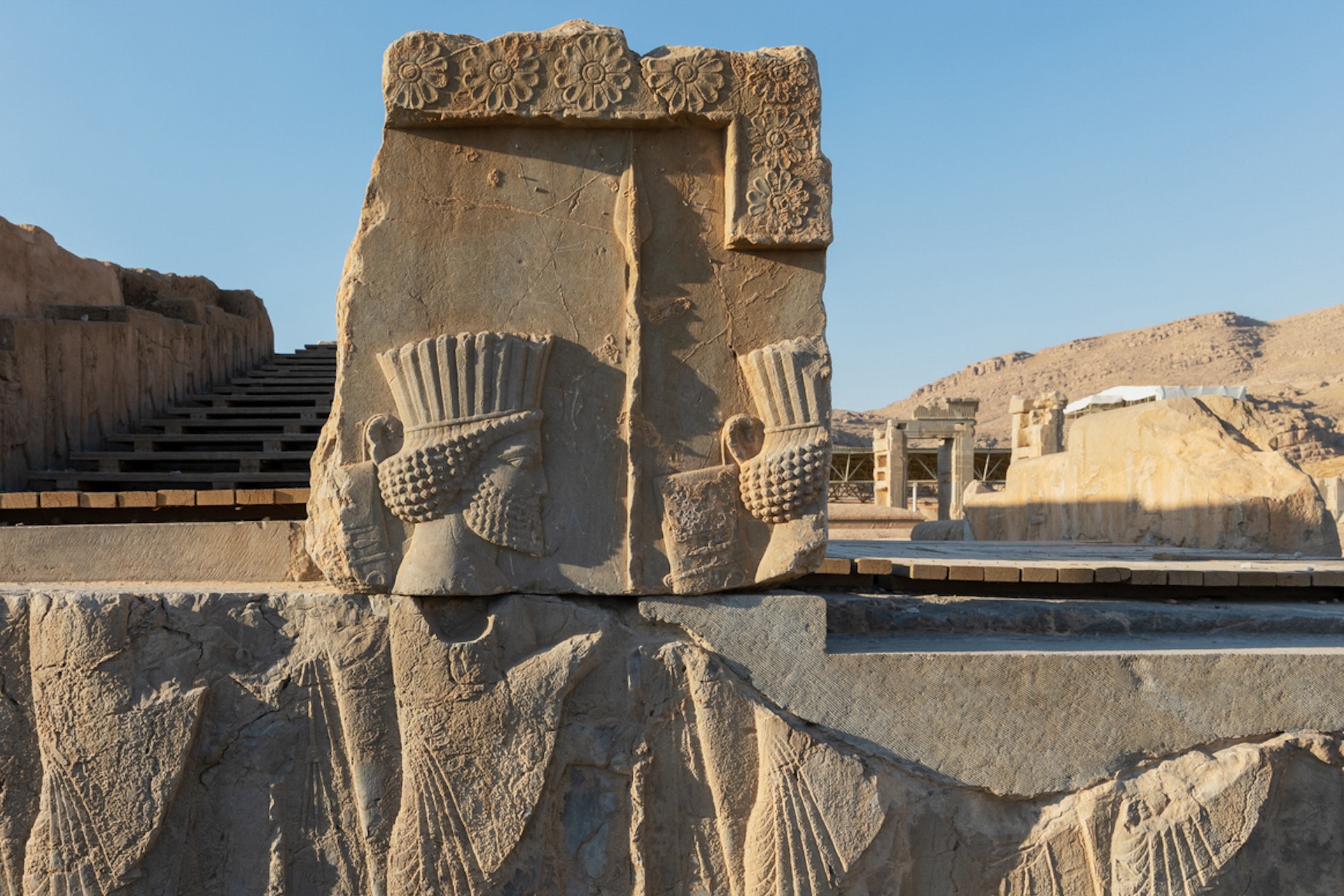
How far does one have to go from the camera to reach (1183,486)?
593 centimetres

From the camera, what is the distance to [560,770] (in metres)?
2.78

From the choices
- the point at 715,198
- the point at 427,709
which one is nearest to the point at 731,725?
the point at 427,709

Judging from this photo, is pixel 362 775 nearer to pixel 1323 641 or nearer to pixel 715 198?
pixel 715 198

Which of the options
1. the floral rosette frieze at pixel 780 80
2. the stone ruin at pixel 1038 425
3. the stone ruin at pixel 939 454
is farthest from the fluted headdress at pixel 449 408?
the stone ruin at pixel 939 454

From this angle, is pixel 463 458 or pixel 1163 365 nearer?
pixel 463 458

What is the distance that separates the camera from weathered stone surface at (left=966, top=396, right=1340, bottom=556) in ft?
18.1

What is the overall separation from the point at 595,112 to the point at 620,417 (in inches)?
35.5

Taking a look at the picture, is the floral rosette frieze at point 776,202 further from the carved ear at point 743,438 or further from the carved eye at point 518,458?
the carved eye at point 518,458

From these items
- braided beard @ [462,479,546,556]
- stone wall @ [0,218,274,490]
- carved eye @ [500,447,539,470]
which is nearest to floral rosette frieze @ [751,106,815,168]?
carved eye @ [500,447,539,470]

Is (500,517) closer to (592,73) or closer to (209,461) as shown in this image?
(592,73)

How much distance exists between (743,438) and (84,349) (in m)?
4.93

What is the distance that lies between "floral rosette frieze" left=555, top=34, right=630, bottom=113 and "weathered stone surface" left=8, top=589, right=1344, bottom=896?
1475 mm

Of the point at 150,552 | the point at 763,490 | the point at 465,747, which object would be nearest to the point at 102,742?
the point at 150,552

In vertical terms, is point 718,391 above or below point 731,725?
above
